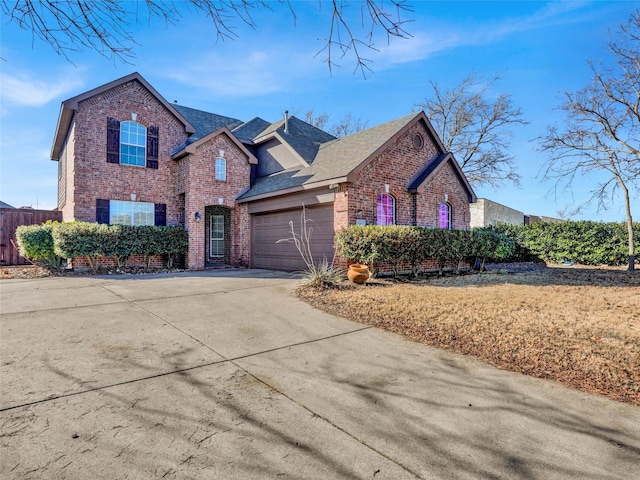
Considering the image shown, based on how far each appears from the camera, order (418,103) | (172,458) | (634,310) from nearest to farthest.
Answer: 1. (172,458)
2. (634,310)
3. (418,103)

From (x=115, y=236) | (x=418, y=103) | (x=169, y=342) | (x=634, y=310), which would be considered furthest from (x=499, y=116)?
(x=169, y=342)

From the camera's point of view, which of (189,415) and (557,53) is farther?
(557,53)

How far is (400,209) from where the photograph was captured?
11914mm

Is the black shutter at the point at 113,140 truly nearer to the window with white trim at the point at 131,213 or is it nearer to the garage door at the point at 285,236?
the window with white trim at the point at 131,213

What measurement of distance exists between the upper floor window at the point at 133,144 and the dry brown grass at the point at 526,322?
33.2 feet

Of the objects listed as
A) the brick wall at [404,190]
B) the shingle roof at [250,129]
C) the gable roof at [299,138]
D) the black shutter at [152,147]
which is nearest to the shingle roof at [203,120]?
the shingle roof at [250,129]

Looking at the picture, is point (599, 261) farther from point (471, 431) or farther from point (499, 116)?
point (471, 431)

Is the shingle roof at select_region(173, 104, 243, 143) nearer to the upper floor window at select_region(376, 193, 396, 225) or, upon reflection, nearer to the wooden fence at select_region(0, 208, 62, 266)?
the wooden fence at select_region(0, 208, 62, 266)

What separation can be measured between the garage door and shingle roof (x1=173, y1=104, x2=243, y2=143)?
595 cm

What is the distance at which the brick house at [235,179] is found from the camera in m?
11.2

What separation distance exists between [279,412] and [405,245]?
7.73m

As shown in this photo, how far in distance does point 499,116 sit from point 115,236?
25.6 metres

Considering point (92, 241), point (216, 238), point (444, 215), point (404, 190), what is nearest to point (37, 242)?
point (92, 241)

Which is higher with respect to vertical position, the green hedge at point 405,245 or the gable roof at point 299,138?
the gable roof at point 299,138
